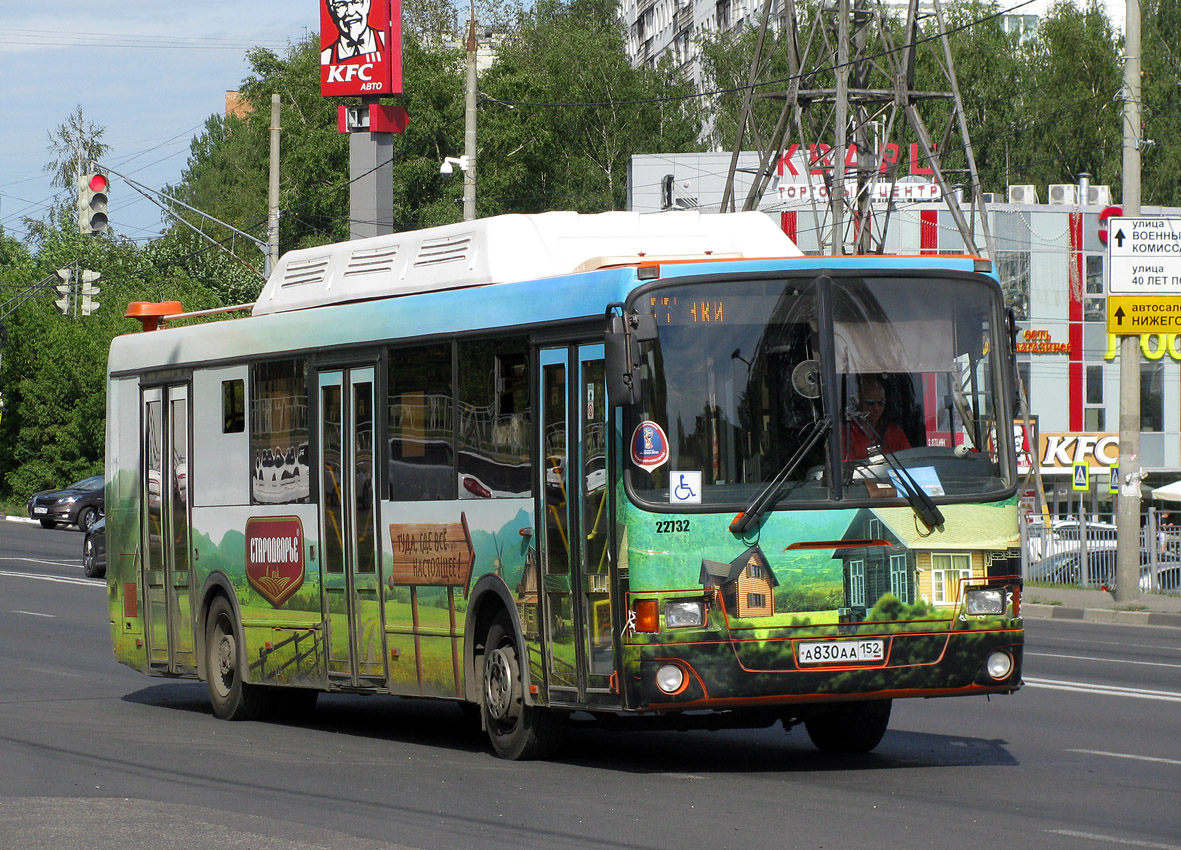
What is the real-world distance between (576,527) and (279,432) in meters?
3.67

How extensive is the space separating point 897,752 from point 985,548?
1.70 m

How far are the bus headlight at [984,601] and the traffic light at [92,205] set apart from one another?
1857 centimetres

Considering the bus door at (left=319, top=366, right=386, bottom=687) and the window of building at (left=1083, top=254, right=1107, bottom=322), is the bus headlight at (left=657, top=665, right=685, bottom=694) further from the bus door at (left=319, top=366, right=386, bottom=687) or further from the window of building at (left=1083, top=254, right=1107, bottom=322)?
the window of building at (left=1083, top=254, right=1107, bottom=322)

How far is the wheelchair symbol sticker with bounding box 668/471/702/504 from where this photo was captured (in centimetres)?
923

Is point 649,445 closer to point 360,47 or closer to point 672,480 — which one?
point 672,480

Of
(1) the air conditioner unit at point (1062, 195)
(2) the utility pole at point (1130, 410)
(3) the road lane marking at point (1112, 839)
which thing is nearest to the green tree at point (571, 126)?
(1) the air conditioner unit at point (1062, 195)

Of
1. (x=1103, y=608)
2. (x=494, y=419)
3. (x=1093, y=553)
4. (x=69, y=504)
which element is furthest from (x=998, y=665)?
(x=69, y=504)

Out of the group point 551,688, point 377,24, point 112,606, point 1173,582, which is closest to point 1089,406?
point 377,24

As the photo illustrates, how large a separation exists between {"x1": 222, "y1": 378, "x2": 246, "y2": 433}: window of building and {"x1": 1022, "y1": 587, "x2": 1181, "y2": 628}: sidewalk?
14.7 meters

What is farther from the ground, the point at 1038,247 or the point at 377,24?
the point at 377,24

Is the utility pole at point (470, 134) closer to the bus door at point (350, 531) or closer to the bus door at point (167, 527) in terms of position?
the bus door at point (167, 527)

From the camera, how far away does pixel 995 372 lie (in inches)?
384

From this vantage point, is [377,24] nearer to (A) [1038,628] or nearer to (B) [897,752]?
(A) [1038,628]

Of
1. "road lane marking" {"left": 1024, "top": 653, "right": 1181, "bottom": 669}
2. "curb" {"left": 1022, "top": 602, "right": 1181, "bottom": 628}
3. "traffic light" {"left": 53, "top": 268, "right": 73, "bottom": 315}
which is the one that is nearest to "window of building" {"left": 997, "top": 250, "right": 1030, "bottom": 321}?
"traffic light" {"left": 53, "top": 268, "right": 73, "bottom": 315}
